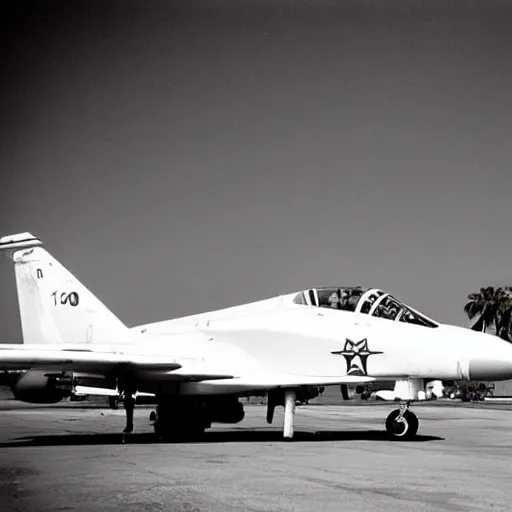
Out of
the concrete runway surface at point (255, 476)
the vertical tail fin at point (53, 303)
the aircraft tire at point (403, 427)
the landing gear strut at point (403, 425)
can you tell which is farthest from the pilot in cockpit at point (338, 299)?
the vertical tail fin at point (53, 303)

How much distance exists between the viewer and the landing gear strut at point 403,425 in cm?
1503

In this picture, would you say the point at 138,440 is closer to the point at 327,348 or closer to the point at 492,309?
the point at 327,348

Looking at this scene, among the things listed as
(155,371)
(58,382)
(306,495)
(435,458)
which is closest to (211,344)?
(155,371)

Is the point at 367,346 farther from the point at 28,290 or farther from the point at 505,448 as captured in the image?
the point at 28,290

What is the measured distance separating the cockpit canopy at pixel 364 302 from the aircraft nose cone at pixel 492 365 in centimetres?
117

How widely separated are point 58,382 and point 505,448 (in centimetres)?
788

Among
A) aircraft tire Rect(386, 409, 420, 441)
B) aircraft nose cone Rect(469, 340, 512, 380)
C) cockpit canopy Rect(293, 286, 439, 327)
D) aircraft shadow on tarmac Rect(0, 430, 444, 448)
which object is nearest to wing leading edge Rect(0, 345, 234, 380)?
aircraft shadow on tarmac Rect(0, 430, 444, 448)

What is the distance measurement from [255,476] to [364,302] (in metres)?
6.89

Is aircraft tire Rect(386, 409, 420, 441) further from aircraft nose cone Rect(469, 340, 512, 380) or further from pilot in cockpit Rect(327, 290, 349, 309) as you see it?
pilot in cockpit Rect(327, 290, 349, 309)

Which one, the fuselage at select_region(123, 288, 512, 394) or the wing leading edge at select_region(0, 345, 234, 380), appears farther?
the fuselage at select_region(123, 288, 512, 394)

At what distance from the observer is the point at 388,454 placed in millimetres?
11922

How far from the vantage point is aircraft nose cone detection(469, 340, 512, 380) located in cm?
1419

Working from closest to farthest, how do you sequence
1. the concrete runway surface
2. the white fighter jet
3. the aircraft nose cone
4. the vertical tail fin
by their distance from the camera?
the concrete runway surface, the aircraft nose cone, the white fighter jet, the vertical tail fin

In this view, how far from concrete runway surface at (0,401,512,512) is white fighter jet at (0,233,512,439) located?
1.03 metres
